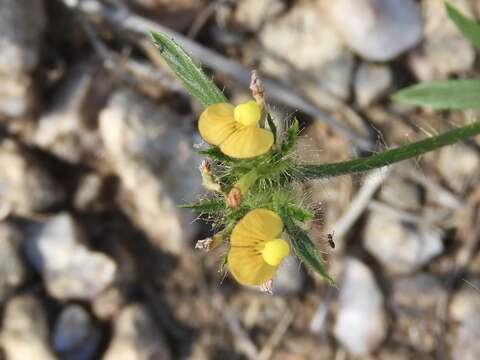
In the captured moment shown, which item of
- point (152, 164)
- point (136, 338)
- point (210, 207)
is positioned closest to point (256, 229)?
point (210, 207)

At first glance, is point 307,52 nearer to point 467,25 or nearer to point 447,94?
point 447,94

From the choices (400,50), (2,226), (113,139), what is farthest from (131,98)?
(400,50)

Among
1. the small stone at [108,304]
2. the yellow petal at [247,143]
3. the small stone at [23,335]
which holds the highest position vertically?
the yellow petal at [247,143]

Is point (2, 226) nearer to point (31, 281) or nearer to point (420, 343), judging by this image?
point (31, 281)

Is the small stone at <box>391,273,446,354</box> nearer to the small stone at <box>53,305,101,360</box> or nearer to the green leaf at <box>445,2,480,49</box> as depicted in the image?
the green leaf at <box>445,2,480,49</box>

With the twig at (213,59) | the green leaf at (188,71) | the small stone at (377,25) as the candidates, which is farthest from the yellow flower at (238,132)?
the small stone at (377,25)

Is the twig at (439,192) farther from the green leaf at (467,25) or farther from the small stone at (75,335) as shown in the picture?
→ the small stone at (75,335)
